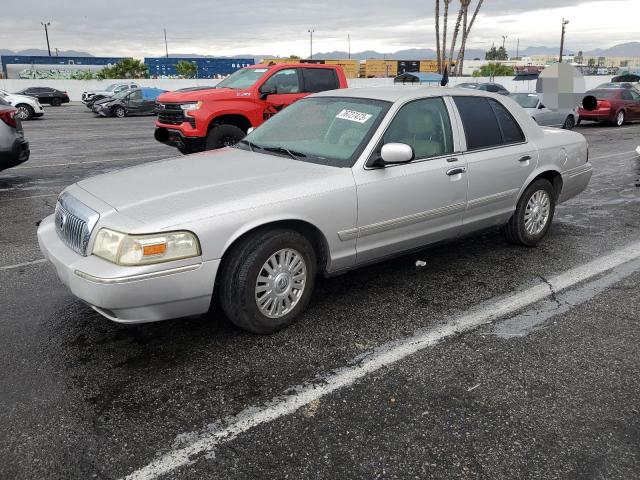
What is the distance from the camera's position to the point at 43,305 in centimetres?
420

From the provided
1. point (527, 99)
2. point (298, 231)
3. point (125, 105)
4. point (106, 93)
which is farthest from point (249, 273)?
point (106, 93)

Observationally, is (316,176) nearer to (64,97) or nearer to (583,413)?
(583,413)

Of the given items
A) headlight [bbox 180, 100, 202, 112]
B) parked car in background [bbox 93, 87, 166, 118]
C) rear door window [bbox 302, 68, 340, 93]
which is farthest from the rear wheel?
parked car in background [bbox 93, 87, 166, 118]

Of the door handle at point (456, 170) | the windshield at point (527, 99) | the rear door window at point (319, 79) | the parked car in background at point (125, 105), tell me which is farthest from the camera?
the parked car in background at point (125, 105)

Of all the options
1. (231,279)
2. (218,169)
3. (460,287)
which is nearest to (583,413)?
(460,287)

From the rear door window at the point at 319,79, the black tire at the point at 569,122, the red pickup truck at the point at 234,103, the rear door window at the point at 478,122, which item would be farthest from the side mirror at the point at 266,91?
the black tire at the point at 569,122

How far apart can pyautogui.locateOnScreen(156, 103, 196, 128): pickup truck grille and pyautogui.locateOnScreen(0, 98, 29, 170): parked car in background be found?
2.64m

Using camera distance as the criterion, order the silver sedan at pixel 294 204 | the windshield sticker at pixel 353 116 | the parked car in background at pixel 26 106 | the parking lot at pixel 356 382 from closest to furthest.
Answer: the parking lot at pixel 356 382
the silver sedan at pixel 294 204
the windshield sticker at pixel 353 116
the parked car in background at pixel 26 106

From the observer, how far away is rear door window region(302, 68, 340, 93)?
10883mm

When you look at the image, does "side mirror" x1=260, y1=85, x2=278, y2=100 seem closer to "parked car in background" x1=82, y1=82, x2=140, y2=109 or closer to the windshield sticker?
the windshield sticker

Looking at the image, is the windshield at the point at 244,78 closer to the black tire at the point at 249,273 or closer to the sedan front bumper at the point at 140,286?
the black tire at the point at 249,273

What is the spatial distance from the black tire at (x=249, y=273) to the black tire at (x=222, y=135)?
6606 millimetres

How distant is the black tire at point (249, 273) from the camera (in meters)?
3.42

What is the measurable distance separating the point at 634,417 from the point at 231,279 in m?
2.33
